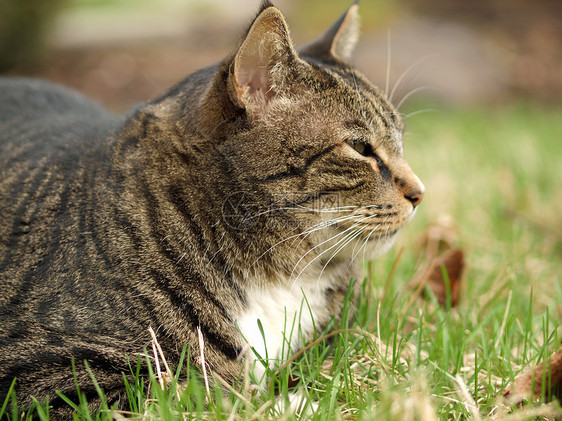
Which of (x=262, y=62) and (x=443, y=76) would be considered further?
(x=443, y=76)

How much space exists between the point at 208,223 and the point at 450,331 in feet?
3.19

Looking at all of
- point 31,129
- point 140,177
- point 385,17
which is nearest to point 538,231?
point 140,177

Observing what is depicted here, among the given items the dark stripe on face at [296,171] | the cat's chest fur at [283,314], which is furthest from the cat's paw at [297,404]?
the dark stripe on face at [296,171]

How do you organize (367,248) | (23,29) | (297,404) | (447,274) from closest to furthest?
(297,404) → (367,248) → (447,274) → (23,29)

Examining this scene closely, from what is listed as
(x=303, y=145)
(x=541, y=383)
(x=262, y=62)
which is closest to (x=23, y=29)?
(x=262, y=62)

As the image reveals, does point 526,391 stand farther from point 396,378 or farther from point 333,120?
point 333,120

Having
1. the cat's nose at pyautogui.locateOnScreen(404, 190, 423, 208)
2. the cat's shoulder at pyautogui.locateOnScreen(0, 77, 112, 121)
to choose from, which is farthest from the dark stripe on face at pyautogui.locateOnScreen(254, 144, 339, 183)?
the cat's shoulder at pyautogui.locateOnScreen(0, 77, 112, 121)

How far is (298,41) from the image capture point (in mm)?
7961

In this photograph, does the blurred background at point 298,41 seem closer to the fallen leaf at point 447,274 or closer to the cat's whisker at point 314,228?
the fallen leaf at point 447,274

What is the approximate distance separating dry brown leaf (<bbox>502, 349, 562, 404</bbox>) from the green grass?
33mm

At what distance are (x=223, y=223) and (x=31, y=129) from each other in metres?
1.11

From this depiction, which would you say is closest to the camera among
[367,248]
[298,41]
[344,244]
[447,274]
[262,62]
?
[262,62]

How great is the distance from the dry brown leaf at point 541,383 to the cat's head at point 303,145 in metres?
0.63

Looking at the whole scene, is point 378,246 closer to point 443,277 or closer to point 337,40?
point 443,277
